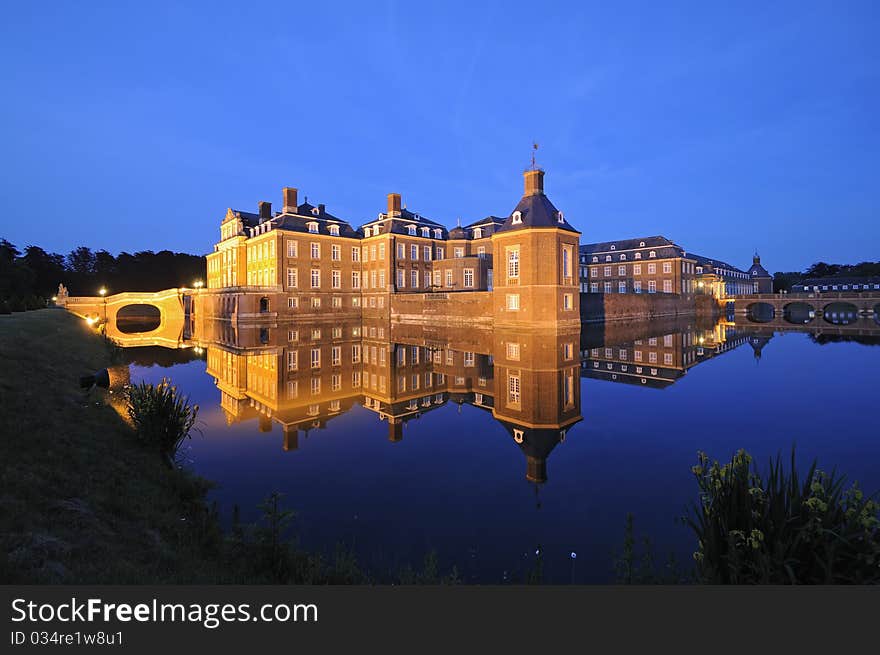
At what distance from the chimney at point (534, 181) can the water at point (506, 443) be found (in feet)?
60.0

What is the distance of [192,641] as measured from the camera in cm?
245

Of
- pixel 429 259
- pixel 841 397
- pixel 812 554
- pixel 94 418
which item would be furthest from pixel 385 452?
pixel 429 259

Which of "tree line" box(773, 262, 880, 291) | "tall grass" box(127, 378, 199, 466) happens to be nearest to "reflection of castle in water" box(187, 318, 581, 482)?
"tall grass" box(127, 378, 199, 466)

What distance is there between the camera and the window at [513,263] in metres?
32.2

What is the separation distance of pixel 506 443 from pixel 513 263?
24.9 meters

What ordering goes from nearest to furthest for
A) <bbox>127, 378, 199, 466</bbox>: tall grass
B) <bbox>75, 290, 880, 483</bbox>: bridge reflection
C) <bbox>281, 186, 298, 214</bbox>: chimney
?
1. <bbox>127, 378, 199, 466</bbox>: tall grass
2. <bbox>75, 290, 880, 483</bbox>: bridge reflection
3. <bbox>281, 186, 298, 214</bbox>: chimney

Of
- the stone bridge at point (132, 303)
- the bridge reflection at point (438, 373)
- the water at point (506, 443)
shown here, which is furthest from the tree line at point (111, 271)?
the water at point (506, 443)

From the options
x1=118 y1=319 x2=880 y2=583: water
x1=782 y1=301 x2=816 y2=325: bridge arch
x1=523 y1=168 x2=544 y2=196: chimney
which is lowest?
x1=118 y1=319 x2=880 y2=583: water

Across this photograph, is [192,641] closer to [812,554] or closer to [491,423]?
[812,554]

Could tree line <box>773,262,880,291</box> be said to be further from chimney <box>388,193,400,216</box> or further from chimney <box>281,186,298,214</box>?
chimney <box>281,186,298,214</box>

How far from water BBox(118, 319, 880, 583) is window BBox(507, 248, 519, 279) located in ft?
45.7

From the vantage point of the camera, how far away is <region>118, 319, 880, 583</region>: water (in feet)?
17.9

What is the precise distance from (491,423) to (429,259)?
44.0 meters

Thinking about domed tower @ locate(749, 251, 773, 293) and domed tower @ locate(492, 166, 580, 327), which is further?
domed tower @ locate(749, 251, 773, 293)
